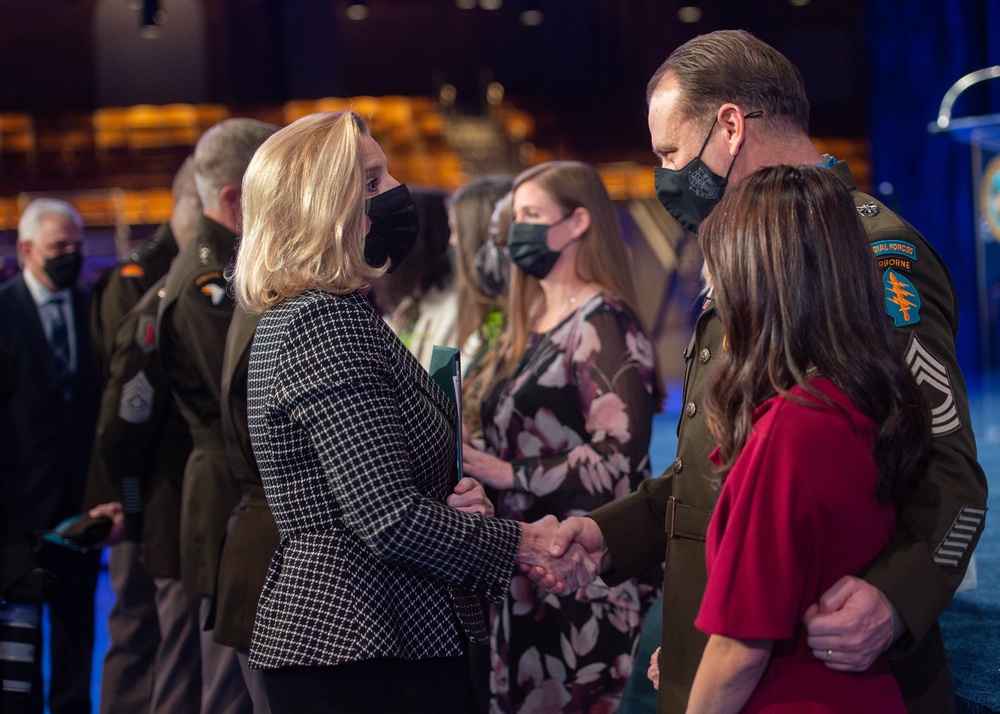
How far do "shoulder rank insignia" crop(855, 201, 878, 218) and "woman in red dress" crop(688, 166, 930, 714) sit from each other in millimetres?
266

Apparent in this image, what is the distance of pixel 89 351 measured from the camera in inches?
163

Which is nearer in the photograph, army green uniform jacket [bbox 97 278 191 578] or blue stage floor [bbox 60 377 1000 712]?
blue stage floor [bbox 60 377 1000 712]

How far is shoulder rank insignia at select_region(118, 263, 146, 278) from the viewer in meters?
3.70

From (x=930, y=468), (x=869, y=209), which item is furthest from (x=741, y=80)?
(x=930, y=468)

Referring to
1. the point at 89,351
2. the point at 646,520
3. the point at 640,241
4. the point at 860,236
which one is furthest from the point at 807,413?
the point at 640,241

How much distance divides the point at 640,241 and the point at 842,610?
9096mm

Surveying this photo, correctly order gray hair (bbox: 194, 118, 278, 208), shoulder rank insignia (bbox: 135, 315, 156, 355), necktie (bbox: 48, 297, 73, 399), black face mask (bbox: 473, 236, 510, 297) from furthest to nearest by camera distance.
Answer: necktie (bbox: 48, 297, 73, 399), black face mask (bbox: 473, 236, 510, 297), shoulder rank insignia (bbox: 135, 315, 156, 355), gray hair (bbox: 194, 118, 278, 208)

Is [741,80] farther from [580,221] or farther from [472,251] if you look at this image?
[472,251]

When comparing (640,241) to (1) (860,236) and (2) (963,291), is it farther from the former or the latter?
(1) (860,236)

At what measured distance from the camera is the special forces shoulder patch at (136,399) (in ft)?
9.50

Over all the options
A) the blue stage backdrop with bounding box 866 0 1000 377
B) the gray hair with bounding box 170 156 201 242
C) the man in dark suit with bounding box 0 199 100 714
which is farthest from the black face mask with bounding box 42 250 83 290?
the blue stage backdrop with bounding box 866 0 1000 377

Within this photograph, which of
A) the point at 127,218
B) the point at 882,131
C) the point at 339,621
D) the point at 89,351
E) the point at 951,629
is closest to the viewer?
the point at 339,621

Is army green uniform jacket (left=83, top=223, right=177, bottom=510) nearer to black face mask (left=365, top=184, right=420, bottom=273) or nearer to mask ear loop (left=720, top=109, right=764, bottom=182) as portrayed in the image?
black face mask (left=365, top=184, right=420, bottom=273)

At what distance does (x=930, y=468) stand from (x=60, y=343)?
11.8ft
